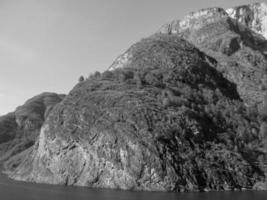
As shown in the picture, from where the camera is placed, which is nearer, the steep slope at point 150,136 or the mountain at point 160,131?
the steep slope at point 150,136

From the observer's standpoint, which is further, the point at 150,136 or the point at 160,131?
the point at 160,131

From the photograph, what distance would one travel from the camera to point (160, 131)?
115562 millimetres

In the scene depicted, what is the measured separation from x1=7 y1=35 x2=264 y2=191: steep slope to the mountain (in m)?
0.31

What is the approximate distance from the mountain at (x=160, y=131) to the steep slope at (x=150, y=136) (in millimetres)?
314

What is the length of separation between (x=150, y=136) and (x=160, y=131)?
4120 millimetres

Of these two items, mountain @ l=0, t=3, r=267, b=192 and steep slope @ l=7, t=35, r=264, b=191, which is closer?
steep slope @ l=7, t=35, r=264, b=191

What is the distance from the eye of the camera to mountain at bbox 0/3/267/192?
106250 mm

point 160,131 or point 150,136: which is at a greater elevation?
point 160,131

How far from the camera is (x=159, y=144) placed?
111125 millimetres

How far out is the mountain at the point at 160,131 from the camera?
106 metres

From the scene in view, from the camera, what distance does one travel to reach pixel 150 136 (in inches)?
4459

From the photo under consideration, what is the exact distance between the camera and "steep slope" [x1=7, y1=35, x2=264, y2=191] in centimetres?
10588

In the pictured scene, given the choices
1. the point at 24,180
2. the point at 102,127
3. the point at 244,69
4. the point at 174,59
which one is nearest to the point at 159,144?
the point at 102,127

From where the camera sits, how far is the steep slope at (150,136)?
4168 inches
